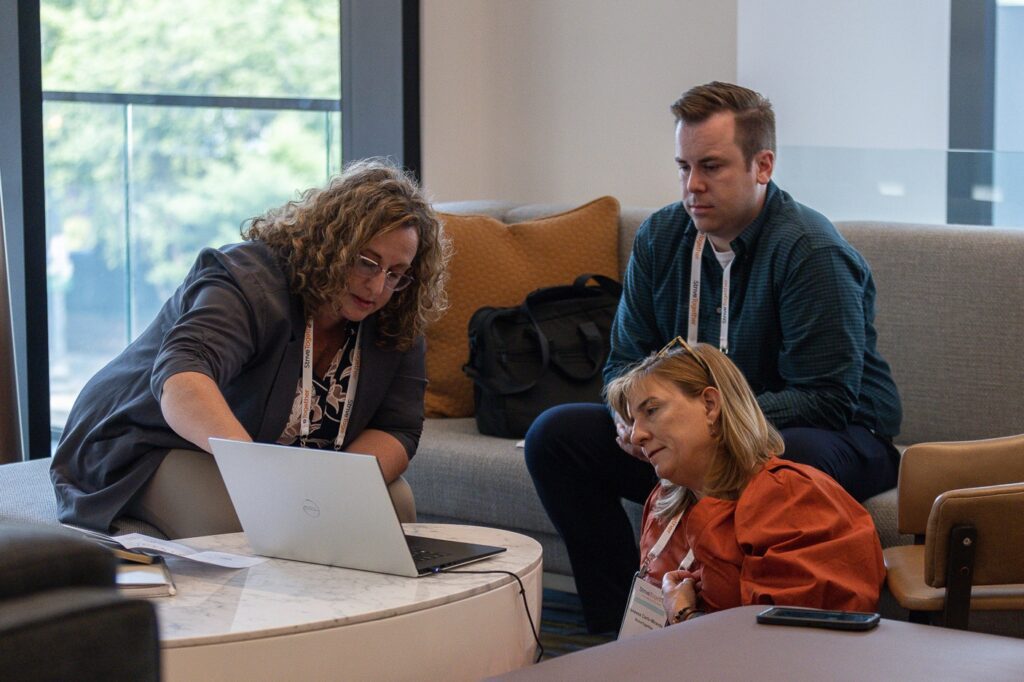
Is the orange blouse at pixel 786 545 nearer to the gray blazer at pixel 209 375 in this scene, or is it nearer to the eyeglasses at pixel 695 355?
the eyeglasses at pixel 695 355

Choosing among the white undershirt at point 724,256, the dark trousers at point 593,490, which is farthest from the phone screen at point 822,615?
the white undershirt at point 724,256

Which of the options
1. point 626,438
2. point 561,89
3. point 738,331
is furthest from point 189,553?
point 561,89

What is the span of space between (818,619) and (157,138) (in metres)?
3.23

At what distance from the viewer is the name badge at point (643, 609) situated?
208cm

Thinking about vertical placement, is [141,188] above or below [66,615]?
above

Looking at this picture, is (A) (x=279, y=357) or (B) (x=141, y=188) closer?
(A) (x=279, y=357)

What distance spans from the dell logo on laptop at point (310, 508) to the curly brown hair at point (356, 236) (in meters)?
0.56

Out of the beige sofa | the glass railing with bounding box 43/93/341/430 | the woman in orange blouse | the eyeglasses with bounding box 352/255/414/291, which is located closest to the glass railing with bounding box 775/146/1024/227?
the beige sofa

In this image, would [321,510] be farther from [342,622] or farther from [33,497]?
[33,497]

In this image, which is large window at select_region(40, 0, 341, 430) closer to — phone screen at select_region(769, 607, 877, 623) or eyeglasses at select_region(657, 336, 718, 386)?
eyeglasses at select_region(657, 336, 718, 386)

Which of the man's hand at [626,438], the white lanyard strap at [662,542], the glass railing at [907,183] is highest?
the glass railing at [907,183]

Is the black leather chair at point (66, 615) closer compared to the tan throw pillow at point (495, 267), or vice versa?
the black leather chair at point (66, 615)

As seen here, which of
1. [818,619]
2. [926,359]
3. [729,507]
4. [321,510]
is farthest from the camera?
[926,359]

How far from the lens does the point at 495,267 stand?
344 cm
